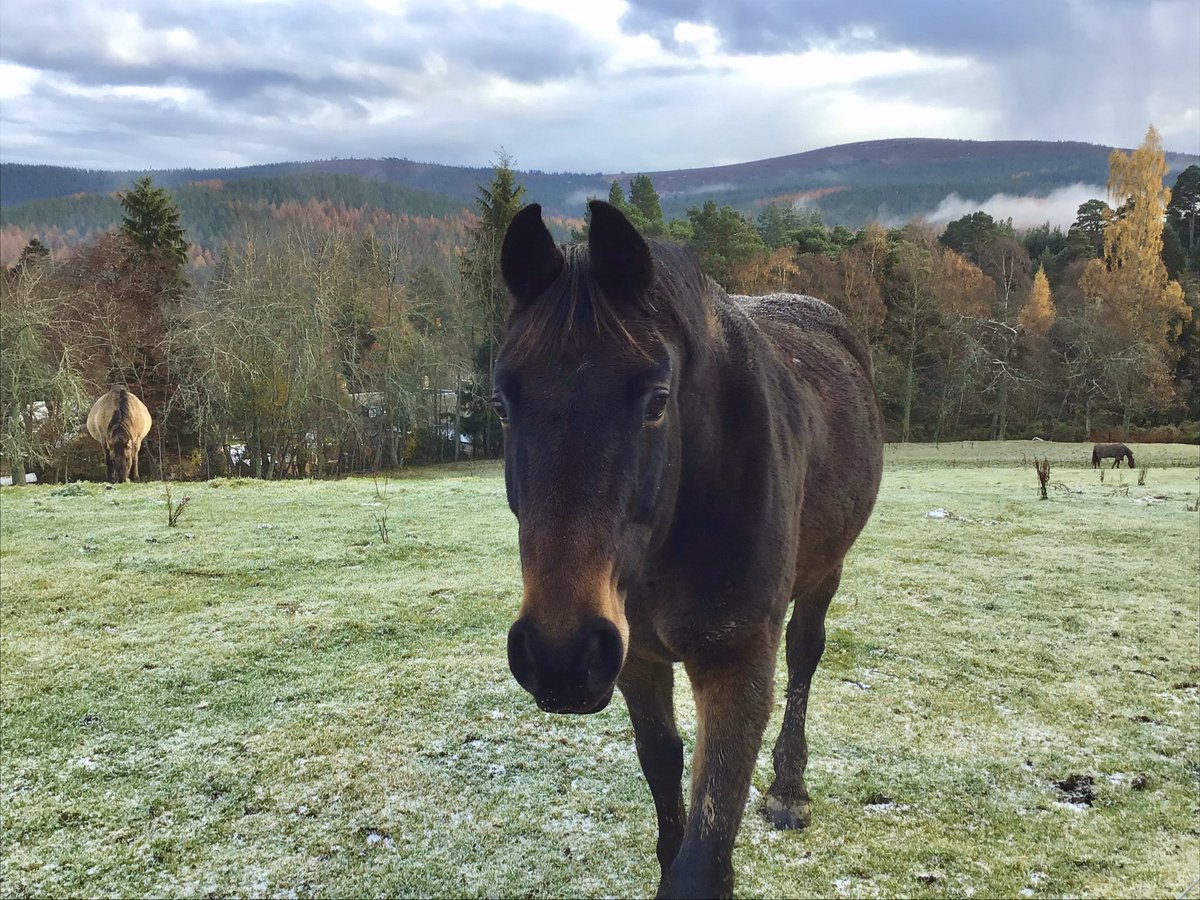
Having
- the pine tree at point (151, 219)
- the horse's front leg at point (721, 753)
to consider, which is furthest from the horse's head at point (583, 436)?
the pine tree at point (151, 219)

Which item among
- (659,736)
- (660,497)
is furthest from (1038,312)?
(660,497)

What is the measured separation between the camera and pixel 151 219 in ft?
93.0

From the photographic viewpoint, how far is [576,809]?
3.17m

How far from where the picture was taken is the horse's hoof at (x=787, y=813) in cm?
308

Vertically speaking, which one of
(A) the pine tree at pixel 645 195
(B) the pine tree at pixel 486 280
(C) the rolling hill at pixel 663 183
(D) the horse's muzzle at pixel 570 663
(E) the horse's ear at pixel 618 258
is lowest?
(D) the horse's muzzle at pixel 570 663

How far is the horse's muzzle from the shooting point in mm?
1369

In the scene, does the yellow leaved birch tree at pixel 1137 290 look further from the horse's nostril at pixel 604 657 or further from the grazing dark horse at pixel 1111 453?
the horse's nostril at pixel 604 657

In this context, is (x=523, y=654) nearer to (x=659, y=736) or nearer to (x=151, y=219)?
(x=659, y=736)

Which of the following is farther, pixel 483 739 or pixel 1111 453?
pixel 1111 453

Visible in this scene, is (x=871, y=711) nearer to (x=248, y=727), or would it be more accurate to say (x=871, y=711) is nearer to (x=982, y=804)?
(x=982, y=804)

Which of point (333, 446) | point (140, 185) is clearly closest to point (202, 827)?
point (333, 446)

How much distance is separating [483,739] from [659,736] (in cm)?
162

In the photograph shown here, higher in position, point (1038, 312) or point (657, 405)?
point (1038, 312)

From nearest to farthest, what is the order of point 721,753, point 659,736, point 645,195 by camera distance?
point 721,753 < point 659,736 < point 645,195
